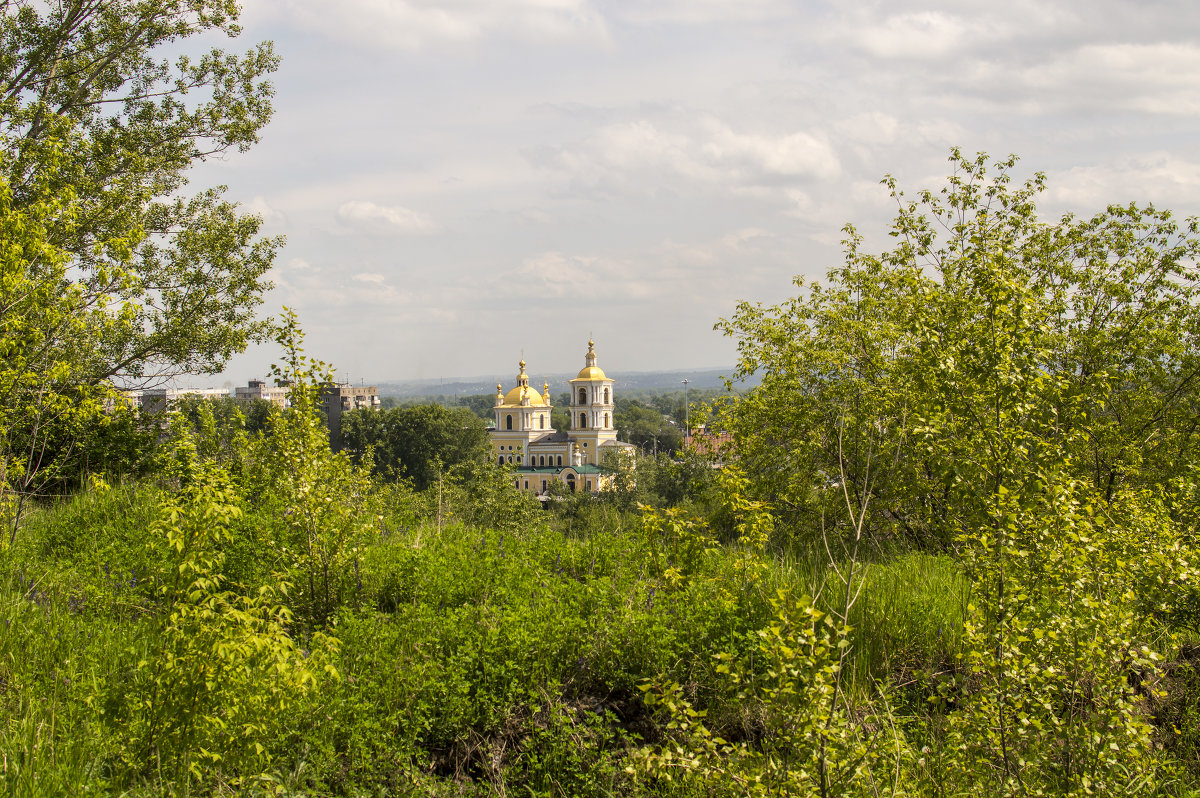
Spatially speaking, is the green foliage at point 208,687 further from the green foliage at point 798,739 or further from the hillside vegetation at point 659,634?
the green foliage at point 798,739

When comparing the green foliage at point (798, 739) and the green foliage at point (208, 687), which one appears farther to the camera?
the green foliage at point (208, 687)

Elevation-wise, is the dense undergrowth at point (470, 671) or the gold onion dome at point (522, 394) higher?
the gold onion dome at point (522, 394)

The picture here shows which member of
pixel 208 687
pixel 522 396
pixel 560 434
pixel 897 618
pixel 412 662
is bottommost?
pixel 560 434

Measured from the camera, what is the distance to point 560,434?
8481 centimetres

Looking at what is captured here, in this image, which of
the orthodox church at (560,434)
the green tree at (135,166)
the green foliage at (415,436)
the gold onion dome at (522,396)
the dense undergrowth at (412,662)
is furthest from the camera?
the gold onion dome at (522,396)

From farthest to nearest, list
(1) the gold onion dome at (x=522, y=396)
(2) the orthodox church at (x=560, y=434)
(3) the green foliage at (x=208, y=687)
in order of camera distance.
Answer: (1) the gold onion dome at (x=522, y=396) → (2) the orthodox church at (x=560, y=434) → (3) the green foliage at (x=208, y=687)

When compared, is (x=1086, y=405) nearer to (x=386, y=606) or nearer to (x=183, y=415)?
(x=386, y=606)

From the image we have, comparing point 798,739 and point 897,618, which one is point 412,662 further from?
point 897,618

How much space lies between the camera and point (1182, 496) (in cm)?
600

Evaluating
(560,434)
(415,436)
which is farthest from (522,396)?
(415,436)

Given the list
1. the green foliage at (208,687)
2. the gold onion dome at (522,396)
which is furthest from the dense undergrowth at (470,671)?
the gold onion dome at (522,396)

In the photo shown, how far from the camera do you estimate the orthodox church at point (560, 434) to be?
80.2 meters

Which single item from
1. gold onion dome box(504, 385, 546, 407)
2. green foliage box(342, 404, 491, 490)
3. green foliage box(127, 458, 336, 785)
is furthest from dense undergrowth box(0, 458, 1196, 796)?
gold onion dome box(504, 385, 546, 407)

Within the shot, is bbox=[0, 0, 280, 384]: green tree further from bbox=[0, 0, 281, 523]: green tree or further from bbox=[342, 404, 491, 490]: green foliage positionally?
bbox=[342, 404, 491, 490]: green foliage
